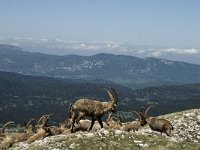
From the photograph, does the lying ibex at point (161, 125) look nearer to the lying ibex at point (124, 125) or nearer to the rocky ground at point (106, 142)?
the lying ibex at point (124, 125)

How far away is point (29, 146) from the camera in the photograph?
90.9 ft

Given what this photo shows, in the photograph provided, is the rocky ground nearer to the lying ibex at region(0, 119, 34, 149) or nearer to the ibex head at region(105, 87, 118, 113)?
the ibex head at region(105, 87, 118, 113)

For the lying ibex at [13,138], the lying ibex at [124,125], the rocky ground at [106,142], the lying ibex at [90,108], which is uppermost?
the lying ibex at [90,108]

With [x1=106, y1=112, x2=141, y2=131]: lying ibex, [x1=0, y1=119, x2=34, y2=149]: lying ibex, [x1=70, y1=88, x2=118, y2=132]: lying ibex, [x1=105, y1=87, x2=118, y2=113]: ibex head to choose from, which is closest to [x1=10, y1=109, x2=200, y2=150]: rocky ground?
[x1=70, y1=88, x2=118, y2=132]: lying ibex

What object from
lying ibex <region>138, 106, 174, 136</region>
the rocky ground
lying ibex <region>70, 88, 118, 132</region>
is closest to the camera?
the rocky ground

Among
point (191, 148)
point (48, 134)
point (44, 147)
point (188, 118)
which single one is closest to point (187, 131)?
point (188, 118)

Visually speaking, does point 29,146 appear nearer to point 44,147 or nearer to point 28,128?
point 44,147

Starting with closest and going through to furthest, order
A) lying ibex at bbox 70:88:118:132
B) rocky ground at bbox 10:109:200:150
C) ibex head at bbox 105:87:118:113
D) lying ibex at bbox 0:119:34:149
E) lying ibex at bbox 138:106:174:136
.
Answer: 1. rocky ground at bbox 10:109:200:150
2. lying ibex at bbox 70:88:118:132
3. ibex head at bbox 105:87:118:113
4. lying ibex at bbox 0:119:34:149
5. lying ibex at bbox 138:106:174:136

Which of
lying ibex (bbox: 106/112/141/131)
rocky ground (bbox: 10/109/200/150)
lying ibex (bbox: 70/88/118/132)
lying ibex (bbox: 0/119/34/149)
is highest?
lying ibex (bbox: 70/88/118/132)

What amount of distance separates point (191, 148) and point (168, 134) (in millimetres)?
6996

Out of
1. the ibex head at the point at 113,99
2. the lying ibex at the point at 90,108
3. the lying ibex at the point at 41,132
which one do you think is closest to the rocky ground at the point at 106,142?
the lying ibex at the point at 90,108

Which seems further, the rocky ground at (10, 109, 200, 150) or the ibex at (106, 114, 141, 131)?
the ibex at (106, 114, 141, 131)

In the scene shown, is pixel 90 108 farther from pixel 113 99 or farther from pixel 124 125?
pixel 124 125

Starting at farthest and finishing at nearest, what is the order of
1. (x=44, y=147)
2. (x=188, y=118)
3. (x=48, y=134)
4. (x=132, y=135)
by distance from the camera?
(x=188, y=118) → (x=48, y=134) → (x=132, y=135) → (x=44, y=147)
